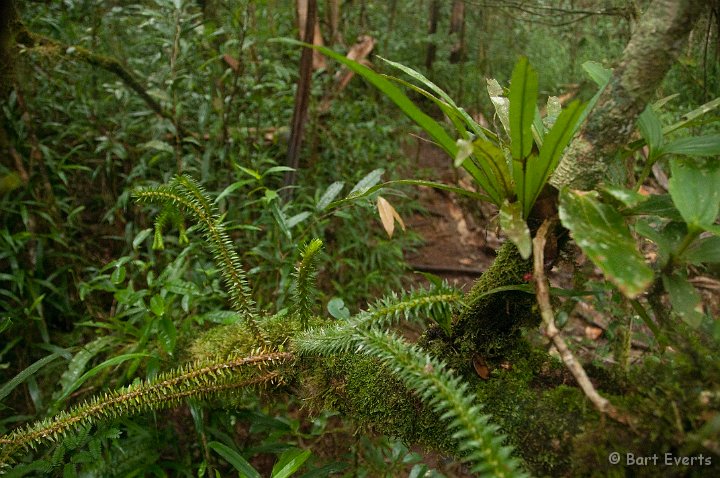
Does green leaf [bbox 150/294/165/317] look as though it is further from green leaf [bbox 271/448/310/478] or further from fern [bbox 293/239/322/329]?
green leaf [bbox 271/448/310/478]

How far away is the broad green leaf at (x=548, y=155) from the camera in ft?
2.90

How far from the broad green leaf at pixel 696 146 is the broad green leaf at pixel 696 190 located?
24 mm

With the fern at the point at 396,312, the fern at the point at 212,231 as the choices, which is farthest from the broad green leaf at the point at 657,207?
the fern at the point at 212,231

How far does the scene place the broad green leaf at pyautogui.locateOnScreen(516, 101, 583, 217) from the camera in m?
0.88

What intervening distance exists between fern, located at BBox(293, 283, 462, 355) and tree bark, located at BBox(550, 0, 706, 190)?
352mm

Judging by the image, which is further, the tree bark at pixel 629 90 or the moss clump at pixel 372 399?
the moss clump at pixel 372 399

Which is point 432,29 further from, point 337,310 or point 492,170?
point 492,170

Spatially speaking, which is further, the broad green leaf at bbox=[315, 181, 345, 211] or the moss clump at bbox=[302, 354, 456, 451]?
the broad green leaf at bbox=[315, 181, 345, 211]

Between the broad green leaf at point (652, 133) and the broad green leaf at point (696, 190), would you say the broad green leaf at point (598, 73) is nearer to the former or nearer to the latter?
the broad green leaf at point (652, 133)

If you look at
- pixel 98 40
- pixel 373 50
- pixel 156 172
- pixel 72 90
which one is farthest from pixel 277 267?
pixel 373 50

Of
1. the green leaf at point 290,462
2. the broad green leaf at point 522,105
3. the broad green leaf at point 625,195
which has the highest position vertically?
the broad green leaf at point 522,105

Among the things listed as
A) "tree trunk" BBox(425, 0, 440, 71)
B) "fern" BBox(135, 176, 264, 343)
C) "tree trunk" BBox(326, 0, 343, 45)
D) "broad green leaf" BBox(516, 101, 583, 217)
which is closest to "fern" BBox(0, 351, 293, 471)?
"fern" BBox(135, 176, 264, 343)

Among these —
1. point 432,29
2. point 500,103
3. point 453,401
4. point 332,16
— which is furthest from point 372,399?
point 432,29

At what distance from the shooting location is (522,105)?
918 mm
